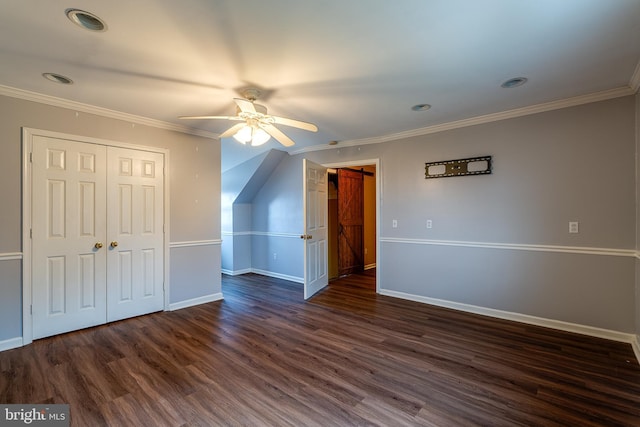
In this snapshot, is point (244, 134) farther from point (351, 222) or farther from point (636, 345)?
point (636, 345)

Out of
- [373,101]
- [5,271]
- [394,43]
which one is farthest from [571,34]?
[5,271]

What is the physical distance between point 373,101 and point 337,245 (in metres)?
3.37

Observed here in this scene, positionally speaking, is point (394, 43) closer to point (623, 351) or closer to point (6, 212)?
point (623, 351)

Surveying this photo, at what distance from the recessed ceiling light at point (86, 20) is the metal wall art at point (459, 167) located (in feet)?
12.3

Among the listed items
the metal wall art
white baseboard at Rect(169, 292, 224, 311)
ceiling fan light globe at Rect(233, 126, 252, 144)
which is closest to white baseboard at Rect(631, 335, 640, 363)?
the metal wall art

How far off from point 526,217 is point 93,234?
4.95 metres

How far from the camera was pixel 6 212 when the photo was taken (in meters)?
2.88

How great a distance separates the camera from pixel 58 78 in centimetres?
266

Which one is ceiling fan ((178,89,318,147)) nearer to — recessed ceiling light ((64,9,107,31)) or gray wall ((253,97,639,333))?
recessed ceiling light ((64,9,107,31))

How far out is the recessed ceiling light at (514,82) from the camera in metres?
2.69

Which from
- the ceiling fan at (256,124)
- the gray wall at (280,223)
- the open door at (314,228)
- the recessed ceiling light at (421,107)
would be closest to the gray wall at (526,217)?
the recessed ceiling light at (421,107)

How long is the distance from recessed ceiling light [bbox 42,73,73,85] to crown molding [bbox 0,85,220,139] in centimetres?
50

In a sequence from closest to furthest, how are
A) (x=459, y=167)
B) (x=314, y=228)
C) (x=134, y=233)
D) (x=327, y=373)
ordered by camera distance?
(x=327, y=373)
(x=134, y=233)
(x=459, y=167)
(x=314, y=228)

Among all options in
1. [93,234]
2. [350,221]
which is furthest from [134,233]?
[350,221]
